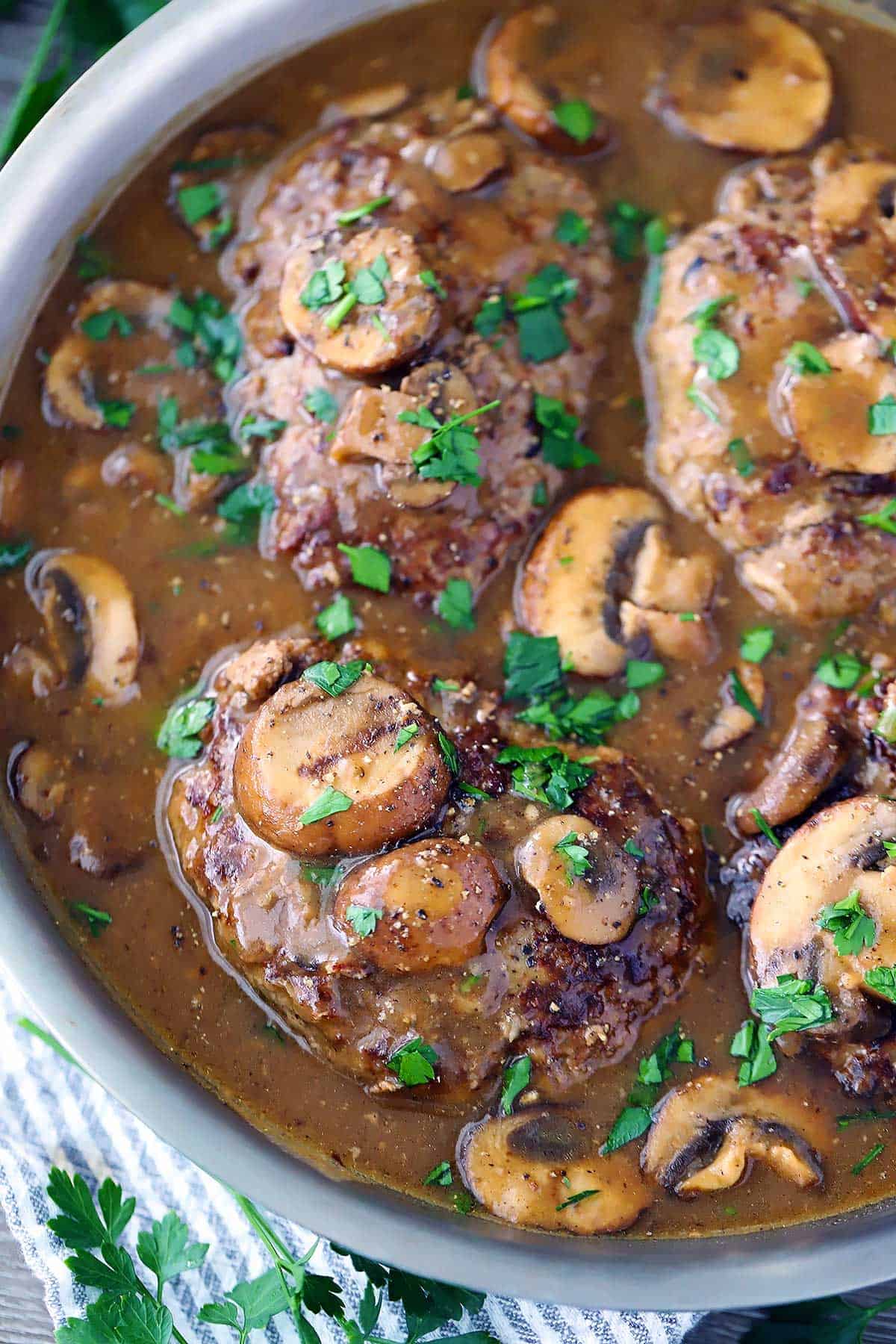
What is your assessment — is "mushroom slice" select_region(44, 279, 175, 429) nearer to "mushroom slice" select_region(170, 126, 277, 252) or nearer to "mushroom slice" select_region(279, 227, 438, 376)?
"mushroom slice" select_region(170, 126, 277, 252)

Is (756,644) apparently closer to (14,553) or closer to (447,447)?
(447,447)

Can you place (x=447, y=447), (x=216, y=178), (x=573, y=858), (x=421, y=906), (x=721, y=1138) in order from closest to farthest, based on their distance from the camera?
(x=421, y=906)
(x=573, y=858)
(x=721, y=1138)
(x=447, y=447)
(x=216, y=178)

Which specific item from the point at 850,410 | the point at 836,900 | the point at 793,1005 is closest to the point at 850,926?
the point at 836,900

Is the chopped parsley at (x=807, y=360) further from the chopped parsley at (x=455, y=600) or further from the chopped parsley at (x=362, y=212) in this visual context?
the chopped parsley at (x=362, y=212)

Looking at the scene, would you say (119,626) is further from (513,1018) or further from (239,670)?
(513,1018)

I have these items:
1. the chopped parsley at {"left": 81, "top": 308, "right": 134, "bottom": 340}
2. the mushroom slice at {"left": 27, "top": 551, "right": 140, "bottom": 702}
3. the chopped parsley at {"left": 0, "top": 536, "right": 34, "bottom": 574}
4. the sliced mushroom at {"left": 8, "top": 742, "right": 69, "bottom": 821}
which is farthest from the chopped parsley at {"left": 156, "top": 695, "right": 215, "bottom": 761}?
the chopped parsley at {"left": 81, "top": 308, "right": 134, "bottom": 340}

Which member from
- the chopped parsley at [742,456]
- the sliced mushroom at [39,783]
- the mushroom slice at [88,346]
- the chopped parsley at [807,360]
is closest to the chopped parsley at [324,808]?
the sliced mushroom at [39,783]
